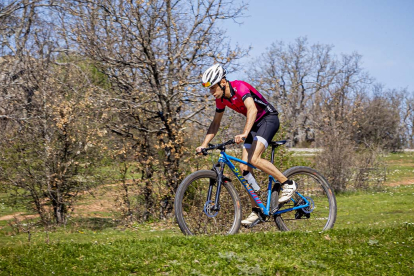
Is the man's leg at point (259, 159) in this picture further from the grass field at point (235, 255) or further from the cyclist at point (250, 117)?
the grass field at point (235, 255)

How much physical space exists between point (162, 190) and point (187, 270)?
12.9 m

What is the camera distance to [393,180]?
117 feet

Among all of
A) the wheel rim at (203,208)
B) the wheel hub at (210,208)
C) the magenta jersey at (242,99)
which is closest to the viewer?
the magenta jersey at (242,99)

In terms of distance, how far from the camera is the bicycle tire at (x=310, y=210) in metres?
7.50

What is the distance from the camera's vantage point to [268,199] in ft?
23.7

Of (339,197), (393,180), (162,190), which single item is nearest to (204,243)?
(162,190)

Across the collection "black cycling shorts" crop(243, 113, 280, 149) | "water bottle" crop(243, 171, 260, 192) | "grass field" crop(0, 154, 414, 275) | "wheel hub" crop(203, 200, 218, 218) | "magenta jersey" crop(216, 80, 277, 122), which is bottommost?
"grass field" crop(0, 154, 414, 275)

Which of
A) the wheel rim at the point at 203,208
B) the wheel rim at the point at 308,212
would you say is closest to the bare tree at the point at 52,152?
the wheel rim at the point at 203,208

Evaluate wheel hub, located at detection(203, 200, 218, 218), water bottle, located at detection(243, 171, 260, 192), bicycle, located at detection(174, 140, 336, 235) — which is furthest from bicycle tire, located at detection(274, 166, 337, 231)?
wheel hub, located at detection(203, 200, 218, 218)

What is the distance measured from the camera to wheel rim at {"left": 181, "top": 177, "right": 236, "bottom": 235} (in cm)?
710

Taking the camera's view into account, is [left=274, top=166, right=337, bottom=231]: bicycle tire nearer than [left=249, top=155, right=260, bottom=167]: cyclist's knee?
No

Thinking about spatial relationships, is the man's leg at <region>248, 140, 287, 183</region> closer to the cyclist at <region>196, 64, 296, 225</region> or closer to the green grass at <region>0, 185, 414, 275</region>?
the cyclist at <region>196, 64, 296, 225</region>

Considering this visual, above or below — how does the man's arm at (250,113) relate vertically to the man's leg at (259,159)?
above

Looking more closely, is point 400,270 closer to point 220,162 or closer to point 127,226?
point 220,162
